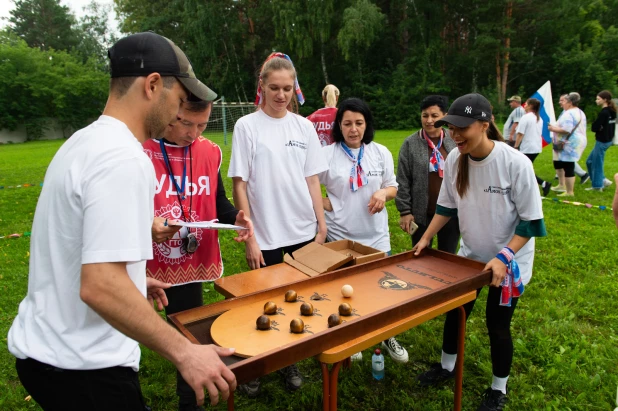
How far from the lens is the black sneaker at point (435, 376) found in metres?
2.89

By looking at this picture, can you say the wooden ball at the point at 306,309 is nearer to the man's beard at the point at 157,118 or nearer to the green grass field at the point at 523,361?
the man's beard at the point at 157,118

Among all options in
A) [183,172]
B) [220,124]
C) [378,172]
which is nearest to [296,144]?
[378,172]

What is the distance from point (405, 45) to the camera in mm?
30188

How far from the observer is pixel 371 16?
1037 inches

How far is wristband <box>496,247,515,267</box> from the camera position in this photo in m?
2.21

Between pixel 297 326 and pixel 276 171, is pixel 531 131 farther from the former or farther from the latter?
pixel 297 326

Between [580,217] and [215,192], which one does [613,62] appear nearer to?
[580,217]

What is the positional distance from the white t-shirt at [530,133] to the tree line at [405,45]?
18.3m

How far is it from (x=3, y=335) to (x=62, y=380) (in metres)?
3.11

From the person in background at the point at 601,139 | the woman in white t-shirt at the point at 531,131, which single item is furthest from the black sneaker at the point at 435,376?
the person in background at the point at 601,139

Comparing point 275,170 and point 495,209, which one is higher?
point 275,170

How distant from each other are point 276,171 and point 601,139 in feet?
25.6

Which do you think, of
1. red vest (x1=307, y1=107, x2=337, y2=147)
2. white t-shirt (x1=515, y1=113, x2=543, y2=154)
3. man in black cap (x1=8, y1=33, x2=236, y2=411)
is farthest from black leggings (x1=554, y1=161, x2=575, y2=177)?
man in black cap (x1=8, y1=33, x2=236, y2=411)

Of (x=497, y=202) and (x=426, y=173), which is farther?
(x=426, y=173)
